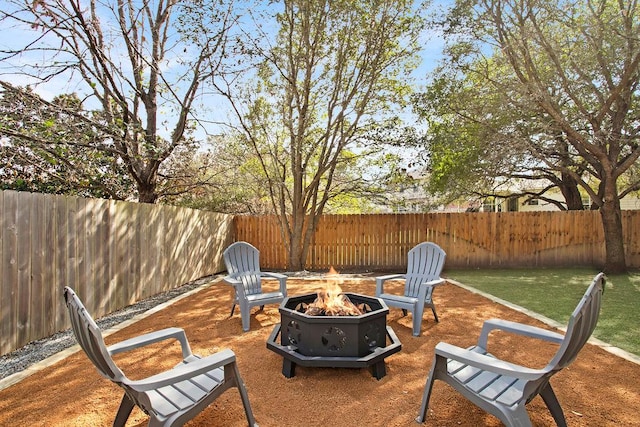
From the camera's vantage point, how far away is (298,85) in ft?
26.8

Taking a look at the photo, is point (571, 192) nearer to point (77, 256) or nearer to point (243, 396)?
point (243, 396)

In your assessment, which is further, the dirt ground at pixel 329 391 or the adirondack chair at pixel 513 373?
the dirt ground at pixel 329 391

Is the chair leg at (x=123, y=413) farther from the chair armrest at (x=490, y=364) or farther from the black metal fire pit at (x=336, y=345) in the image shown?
the chair armrest at (x=490, y=364)

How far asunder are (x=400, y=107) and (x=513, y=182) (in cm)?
548

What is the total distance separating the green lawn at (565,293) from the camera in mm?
3836

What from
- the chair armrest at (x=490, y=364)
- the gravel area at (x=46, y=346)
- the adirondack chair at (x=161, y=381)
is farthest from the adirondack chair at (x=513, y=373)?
the gravel area at (x=46, y=346)

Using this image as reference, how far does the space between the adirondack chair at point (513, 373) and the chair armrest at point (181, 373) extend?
126cm

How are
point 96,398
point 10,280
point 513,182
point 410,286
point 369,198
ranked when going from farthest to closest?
point 513,182 < point 369,198 < point 410,286 < point 10,280 < point 96,398

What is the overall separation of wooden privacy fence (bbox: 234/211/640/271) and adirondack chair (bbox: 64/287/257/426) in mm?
7034

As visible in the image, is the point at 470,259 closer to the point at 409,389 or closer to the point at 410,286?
the point at 410,286

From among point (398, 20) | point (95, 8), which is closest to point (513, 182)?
point (398, 20)

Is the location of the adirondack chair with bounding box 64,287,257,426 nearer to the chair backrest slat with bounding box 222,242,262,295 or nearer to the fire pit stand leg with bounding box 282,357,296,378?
the fire pit stand leg with bounding box 282,357,296,378

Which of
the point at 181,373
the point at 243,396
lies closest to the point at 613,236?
the point at 243,396

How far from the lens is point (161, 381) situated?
5.67 feet
